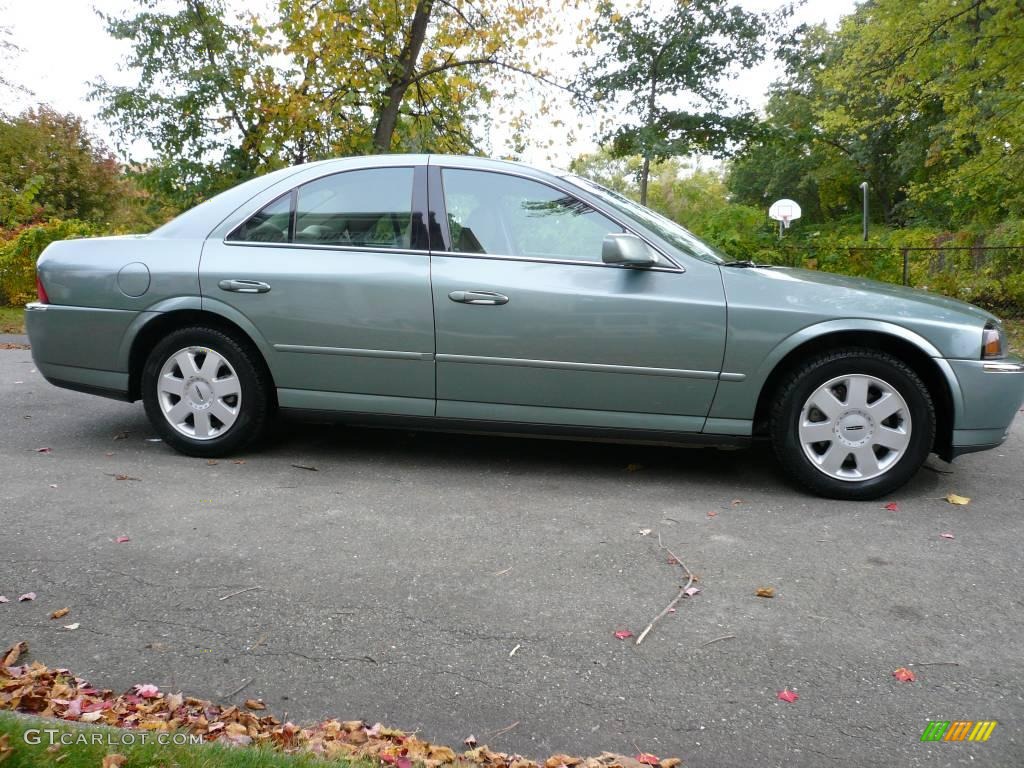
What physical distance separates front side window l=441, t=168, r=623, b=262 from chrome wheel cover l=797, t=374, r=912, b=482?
52.3 inches

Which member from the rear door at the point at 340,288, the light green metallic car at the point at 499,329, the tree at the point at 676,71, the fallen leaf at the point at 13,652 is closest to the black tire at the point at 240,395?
the light green metallic car at the point at 499,329

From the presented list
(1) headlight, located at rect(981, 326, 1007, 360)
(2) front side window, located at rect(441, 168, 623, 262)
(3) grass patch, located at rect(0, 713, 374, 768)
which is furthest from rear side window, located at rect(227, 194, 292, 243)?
(1) headlight, located at rect(981, 326, 1007, 360)

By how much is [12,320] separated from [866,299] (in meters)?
11.6

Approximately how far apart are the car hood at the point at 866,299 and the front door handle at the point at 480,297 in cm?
115

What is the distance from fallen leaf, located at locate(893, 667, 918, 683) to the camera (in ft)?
8.16

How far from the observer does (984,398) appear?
4.05m

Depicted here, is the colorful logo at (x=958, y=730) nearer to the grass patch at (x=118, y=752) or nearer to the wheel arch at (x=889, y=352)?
the grass patch at (x=118, y=752)

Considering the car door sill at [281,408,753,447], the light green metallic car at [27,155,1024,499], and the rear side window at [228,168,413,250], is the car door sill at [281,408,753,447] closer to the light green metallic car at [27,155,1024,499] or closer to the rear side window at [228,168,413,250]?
the light green metallic car at [27,155,1024,499]

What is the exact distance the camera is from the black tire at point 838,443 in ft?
13.3

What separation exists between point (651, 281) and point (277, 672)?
259cm

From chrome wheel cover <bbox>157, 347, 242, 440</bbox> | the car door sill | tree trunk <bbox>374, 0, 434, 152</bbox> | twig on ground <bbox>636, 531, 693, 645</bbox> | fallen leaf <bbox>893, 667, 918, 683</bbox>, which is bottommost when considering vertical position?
fallen leaf <bbox>893, 667, 918, 683</bbox>

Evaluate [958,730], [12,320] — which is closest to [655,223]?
[958,730]

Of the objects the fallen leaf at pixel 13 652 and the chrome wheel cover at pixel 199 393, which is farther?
the chrome wheel cover at pixel 199 393

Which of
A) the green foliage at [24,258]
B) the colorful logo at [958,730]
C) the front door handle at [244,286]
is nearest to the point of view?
the colorful logo at [958,730]
